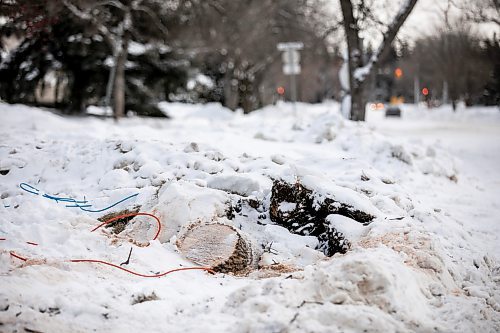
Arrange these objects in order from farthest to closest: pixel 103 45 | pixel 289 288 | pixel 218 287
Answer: pixel 103 45
pixel 218 287
pixel 289 288

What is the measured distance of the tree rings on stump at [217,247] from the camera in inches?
142

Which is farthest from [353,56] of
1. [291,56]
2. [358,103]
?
[291,56]

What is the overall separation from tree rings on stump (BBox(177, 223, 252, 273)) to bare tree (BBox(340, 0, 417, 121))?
730cm

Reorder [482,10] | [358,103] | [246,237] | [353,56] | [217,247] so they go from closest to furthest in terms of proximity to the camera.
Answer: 1. [217,247]
2. [246,237]
3. [353,56]
4. [358,103]
5. [482,10]

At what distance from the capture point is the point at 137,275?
3.27 m

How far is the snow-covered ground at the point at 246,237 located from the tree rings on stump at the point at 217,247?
0.10 m

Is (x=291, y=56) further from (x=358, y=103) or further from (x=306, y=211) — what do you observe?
(x=306, y=211)

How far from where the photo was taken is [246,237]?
3.88 m

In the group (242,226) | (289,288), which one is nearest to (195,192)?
(242,226)

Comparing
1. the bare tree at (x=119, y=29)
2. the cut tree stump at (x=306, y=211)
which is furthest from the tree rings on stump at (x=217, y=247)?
the bare tree at (x=119, y=29)

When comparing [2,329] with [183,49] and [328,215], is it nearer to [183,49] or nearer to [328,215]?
[328,215]

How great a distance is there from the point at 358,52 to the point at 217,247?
7841 millimetres

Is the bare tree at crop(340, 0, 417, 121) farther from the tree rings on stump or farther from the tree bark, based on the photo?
the tree rings on stump

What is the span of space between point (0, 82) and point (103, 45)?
11.7 feet
